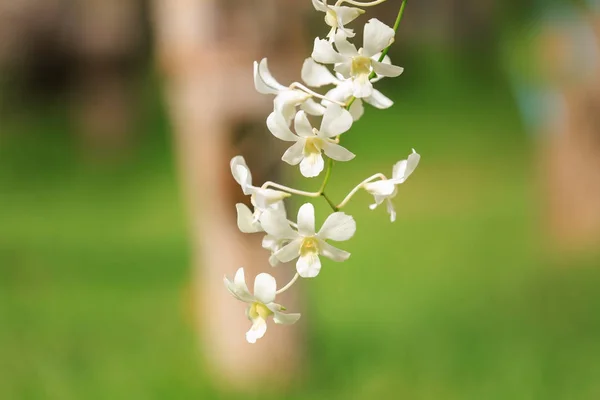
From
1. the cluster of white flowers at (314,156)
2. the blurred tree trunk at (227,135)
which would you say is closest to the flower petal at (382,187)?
the cluster of white flowers at (314,156)

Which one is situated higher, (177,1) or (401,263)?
(177,1)

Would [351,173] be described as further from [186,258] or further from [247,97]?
[247,97]

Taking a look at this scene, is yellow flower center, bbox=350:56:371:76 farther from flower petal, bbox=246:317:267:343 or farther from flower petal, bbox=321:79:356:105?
flower petal, bbox=246:317:267:343

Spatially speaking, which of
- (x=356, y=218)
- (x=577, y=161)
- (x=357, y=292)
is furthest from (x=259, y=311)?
(x=356, y=218)

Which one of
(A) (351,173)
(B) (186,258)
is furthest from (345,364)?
(A) (351,173)

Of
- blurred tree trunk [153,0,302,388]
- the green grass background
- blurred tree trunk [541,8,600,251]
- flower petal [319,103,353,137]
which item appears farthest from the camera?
blurred tree trunk [541,8,600,251]

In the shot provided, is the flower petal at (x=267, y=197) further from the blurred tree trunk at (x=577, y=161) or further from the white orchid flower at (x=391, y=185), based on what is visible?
the blurred tree trunk at (x=577, y=161)

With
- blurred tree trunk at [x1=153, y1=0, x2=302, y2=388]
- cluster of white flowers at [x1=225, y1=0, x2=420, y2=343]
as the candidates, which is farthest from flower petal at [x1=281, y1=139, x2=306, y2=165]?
blurred tree trunk at [x1=153, y1=0, x2=302, y2=388]
